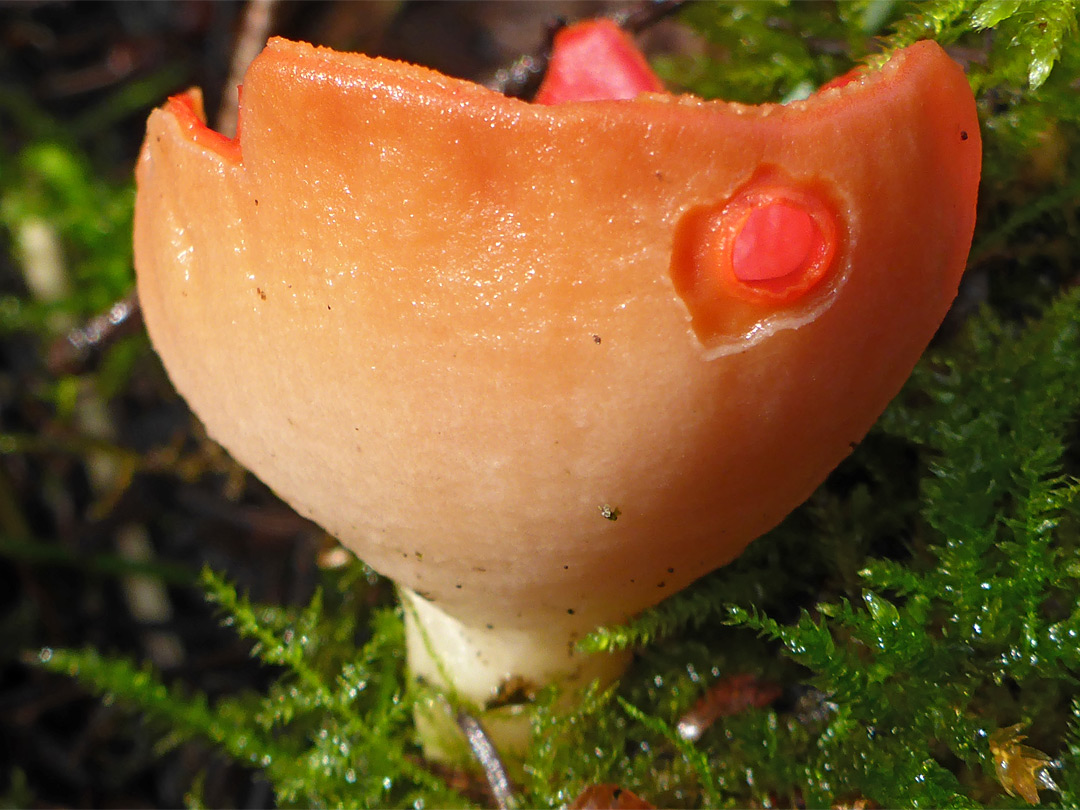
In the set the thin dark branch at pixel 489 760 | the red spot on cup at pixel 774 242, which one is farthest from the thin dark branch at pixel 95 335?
the red spot on cup at pixel 774 242

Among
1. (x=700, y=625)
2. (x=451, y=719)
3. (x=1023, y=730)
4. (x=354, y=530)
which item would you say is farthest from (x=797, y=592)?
(x=354, y=530)

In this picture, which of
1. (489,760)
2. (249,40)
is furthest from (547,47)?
(489,760)

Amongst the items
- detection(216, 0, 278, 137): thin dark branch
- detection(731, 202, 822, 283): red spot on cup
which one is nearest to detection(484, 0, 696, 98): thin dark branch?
detection(216, 0, 278, 137): thin dark branch

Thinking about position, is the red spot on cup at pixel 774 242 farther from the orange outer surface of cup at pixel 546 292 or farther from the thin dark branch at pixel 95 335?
the thin dark branch at pixel 95 335

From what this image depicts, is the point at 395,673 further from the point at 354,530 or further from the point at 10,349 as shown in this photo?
the point at 10,349

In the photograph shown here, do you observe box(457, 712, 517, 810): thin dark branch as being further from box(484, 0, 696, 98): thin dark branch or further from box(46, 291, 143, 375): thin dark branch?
box(46, 291, 143, 375): thin dark branch

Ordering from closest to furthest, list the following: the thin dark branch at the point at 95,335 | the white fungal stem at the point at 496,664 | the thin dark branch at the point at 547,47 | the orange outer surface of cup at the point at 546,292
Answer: the orange outer surface of cup at the point at 546,292, the white fungal stem at the point at 496,664, the thin dark branch at the point at 547,47, the thin dark branch at the point at 95,335
